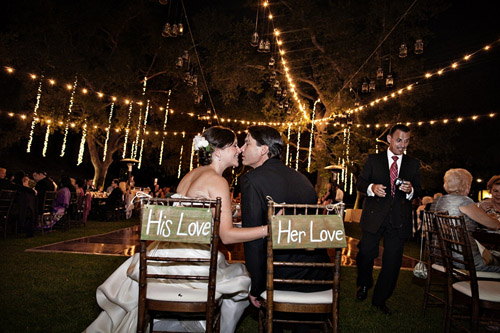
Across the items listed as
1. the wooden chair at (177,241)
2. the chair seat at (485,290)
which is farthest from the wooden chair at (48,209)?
the chair seat at (485,290)

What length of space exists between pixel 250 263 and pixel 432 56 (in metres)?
14.5

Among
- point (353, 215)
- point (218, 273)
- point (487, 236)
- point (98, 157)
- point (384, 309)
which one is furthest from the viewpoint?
point (98, 157)

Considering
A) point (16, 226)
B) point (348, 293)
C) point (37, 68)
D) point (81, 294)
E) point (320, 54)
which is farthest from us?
point (320, 54)

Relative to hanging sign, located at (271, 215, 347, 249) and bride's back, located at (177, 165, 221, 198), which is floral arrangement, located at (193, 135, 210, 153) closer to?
bride's back, located at (177, 165, 221, 198)

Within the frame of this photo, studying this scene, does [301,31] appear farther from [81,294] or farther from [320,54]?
[81,294]

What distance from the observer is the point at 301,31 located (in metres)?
15.0

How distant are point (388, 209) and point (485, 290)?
3.58 feet

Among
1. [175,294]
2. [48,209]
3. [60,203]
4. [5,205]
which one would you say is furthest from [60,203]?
[175,294]

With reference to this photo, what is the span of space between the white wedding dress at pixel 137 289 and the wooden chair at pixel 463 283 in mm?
1442

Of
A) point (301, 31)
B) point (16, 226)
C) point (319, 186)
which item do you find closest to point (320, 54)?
point (301, 31)

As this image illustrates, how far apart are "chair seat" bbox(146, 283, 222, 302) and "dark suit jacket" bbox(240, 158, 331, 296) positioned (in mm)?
270

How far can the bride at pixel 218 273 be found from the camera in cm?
231

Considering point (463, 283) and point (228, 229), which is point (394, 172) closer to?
point (463, 283)

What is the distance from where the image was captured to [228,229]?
227 centimetres
